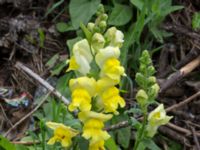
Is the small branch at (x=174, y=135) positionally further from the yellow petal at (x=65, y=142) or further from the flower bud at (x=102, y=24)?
the flower bud at (x=102, y=24)

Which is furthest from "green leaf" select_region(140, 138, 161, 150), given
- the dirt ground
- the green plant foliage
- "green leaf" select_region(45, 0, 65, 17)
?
"green leaf" select_region(45, 0, 65, 17)

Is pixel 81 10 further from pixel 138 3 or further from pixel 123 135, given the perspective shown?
pixel 123 135

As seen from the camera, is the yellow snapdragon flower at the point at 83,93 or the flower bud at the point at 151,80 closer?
the yellow snapdragon flower at the point at 83,93

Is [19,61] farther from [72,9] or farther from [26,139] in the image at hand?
[26,139]

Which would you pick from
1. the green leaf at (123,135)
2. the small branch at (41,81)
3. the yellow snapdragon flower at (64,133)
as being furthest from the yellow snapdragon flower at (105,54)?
the green leaf at (123,135)

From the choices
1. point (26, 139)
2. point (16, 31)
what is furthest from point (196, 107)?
point (16, 31)

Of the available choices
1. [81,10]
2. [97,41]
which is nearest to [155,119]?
[97,41]

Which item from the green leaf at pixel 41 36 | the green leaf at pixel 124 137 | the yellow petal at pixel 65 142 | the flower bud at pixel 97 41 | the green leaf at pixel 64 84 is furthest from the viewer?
the green leaf at pixel 41 36
